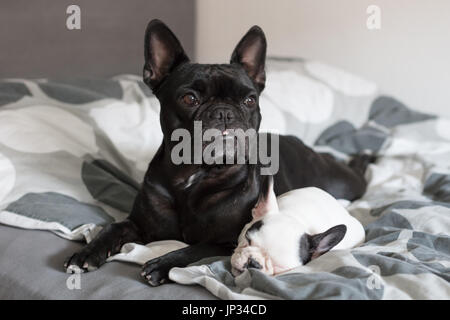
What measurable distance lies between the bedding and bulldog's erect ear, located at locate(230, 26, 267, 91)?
0.57 meters

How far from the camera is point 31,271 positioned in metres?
1.58

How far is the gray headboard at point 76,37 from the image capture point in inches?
107

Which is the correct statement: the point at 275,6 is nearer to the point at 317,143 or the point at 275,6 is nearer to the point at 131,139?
the point at 317,143

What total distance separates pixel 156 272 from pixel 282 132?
4.64ft

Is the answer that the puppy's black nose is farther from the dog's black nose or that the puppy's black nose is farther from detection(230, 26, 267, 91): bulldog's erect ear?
detection(230, 26, 267, 91): bulldog's erect ear

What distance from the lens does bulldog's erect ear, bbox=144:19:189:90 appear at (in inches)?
69.7

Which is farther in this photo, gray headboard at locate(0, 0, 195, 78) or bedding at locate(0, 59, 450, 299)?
gray headboard at locate(0, 0, 195, 78)

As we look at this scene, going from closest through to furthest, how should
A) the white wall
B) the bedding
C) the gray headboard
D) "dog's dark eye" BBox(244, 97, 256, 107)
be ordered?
the bedding, "dog's dark eye" BBox(244, 97, 256, 107), the gray headboard, the white wall

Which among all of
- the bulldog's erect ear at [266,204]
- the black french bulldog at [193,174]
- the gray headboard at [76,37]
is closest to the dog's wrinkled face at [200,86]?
the black french bulldog at [193,174]

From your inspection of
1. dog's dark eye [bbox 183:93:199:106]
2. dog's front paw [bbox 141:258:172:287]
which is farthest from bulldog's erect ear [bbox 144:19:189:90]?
dog's front paw [bbox 141:258:172:287]

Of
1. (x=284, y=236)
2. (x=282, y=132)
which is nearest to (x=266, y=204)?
(x=284, y=236)

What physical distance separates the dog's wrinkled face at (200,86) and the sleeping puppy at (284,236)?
0.75 feet

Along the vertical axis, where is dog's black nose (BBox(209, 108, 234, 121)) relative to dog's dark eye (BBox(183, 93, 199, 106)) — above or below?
below
